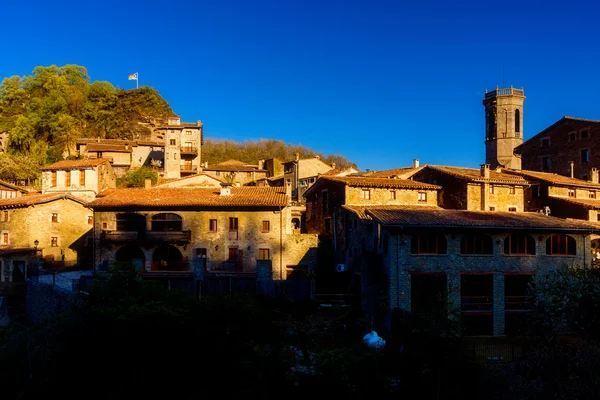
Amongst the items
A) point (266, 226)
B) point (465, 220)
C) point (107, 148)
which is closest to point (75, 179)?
point (107, 148)

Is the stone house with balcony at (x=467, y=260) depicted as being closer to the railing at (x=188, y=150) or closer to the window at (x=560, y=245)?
the window at (x=560, y=245)

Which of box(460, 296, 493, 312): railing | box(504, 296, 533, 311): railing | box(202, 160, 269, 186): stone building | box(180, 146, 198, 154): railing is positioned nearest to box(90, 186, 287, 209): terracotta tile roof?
box(460, 296, 493, 312): railing

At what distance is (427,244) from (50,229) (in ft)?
92.8

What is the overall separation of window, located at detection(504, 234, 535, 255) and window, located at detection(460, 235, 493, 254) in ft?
3.13

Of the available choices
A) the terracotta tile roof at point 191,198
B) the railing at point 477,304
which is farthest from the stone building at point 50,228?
the railing at point 477,304

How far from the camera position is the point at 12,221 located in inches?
1629

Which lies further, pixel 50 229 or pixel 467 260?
pixel 50 229

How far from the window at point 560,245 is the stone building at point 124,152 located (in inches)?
1847

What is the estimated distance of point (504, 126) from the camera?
6756cm

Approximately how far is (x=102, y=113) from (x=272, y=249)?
47.5 metres

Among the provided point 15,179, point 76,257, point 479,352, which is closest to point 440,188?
point 479,352

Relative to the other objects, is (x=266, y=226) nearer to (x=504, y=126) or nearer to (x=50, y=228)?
(x=50, y=228)

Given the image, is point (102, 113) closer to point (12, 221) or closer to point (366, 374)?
point (12, 221)

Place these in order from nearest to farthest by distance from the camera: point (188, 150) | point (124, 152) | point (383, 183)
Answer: point (383, 183) → point (124, 152) → point (188, 150)
